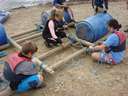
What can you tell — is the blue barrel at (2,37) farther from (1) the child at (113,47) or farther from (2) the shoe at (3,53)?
(1) the child at (113,47)

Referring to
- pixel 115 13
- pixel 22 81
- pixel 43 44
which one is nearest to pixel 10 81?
pixel 22 81

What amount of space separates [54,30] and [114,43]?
5.88 feet

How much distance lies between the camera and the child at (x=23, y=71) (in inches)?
197

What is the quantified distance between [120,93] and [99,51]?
1.61m

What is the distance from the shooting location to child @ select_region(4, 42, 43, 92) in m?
5.00

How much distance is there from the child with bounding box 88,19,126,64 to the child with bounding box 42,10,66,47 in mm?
1211

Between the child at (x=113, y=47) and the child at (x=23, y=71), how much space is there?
5.09 feet

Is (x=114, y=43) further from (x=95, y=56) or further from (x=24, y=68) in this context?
(x=24, y=68)

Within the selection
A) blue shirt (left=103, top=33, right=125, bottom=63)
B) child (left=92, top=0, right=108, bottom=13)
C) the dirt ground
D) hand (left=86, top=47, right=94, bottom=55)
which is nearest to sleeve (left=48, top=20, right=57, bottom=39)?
the dirt ground

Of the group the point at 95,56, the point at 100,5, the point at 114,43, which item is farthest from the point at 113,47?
the point at 100,5

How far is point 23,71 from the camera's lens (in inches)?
199

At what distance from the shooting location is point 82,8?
1083 cm

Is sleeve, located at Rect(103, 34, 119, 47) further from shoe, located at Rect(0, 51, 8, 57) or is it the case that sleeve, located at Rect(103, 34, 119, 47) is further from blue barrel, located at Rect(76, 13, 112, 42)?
shoe, located at Rect(0, 51, 8, 57)

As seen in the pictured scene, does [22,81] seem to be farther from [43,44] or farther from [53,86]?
[43,44]
